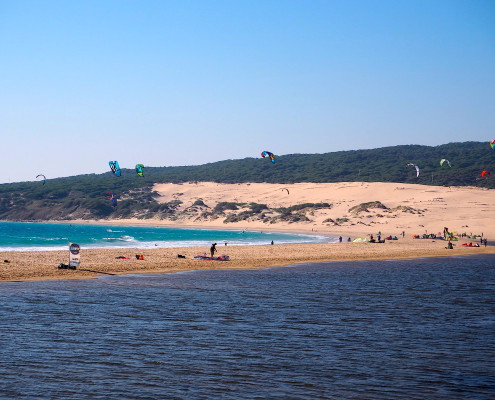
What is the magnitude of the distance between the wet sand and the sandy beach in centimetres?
5

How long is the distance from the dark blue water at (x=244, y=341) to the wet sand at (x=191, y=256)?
4.07m

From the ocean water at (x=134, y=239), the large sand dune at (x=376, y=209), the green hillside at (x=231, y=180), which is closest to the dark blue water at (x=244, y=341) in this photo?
the ocean water at (x=134, y=239)

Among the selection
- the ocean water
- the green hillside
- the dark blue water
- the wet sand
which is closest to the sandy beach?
the wet sand

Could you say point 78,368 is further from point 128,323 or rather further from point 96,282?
point 96,282

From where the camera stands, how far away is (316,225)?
88.2 meters

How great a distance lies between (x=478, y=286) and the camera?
28.2 meters

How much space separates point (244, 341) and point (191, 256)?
25.6 meters

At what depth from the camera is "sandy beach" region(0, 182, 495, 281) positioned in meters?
35.4

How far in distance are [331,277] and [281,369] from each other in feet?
59.6

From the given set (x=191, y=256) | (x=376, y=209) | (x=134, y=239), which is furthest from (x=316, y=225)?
(x=191, y=256)

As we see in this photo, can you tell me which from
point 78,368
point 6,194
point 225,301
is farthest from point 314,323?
point 6,194

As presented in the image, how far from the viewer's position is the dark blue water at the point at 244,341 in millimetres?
12508

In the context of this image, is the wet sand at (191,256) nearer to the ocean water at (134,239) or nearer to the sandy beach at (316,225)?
the sandy beach at (316,225)

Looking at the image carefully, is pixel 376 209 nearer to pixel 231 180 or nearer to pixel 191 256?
pixel 191 256
